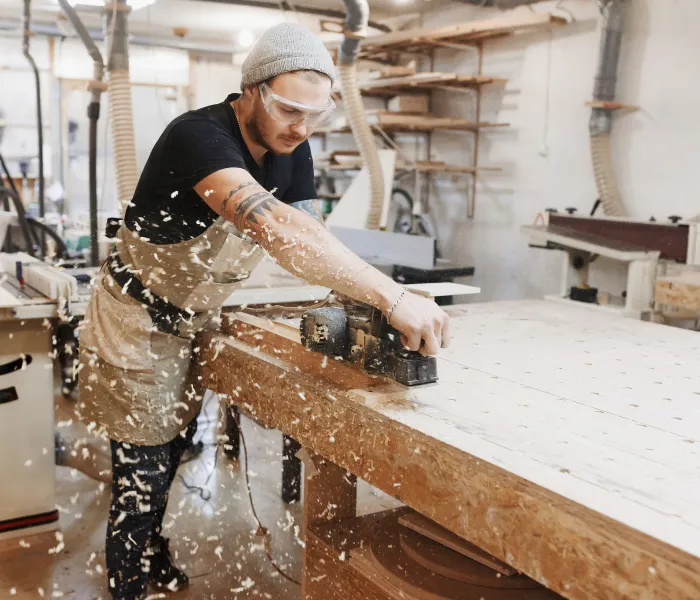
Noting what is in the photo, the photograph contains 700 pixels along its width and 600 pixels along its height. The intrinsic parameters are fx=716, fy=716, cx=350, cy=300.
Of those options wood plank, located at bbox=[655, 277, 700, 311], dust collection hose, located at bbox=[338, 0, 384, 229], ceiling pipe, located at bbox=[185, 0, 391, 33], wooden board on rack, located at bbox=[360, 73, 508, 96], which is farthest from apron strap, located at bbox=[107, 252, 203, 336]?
ceiling pipe, located at bbox=[185, 0, 391, 33]

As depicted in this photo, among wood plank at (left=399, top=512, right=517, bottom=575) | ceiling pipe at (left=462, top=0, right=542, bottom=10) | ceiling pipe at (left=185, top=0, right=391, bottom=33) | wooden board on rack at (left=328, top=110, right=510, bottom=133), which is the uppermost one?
ceiling pipe at (left=185, top=0, right=391, bottom=33)

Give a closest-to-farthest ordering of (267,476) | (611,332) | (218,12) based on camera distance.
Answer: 1. (611,332)
2. (267,476)
3. (218,12)

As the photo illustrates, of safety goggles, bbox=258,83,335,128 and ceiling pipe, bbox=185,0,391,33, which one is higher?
ceiling pipe, bbox=185,0,391,33

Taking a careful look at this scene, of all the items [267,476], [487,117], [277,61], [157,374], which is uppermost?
[487,117]

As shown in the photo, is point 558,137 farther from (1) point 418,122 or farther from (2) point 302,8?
(2) point 302,8

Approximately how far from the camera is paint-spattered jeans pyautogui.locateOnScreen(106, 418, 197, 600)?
179cm

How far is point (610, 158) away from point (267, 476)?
269cm

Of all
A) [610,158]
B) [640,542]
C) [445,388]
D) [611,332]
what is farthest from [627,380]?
[610,158]

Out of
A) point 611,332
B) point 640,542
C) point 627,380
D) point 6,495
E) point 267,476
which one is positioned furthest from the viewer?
point 267,476

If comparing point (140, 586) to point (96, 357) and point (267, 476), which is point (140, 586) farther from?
point (267, 476)

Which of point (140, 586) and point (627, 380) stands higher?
point (627, 380)

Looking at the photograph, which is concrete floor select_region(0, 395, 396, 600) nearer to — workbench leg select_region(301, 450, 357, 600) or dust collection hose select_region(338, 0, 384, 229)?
workbench leg select_region(301, 450, 357, 600)

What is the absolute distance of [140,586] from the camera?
1.82m

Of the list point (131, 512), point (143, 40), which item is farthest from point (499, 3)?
point (131, 512)
